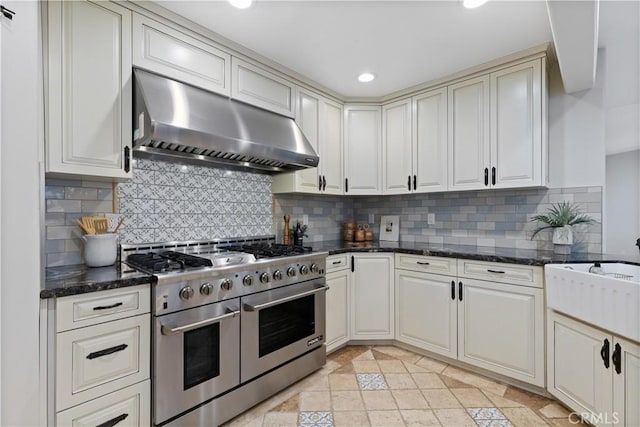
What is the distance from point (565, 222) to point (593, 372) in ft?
3.48

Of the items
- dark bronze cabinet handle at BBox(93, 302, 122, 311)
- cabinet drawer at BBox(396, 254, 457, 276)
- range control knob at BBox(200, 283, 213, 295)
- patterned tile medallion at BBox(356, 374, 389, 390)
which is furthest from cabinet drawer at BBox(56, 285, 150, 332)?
cabinet drawer at BBox(396, 254, 457, 276)

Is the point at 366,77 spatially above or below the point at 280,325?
above

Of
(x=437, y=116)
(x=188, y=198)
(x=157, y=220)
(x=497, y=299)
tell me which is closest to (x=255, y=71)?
(x=188, y=198)

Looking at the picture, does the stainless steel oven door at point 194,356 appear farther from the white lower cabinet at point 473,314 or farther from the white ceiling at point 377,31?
the white ceiling at point 377,31

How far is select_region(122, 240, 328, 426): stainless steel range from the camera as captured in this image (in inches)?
60.3

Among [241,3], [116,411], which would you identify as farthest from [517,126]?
[116,411]

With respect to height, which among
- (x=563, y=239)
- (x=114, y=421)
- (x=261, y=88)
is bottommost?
(x=114, y=421)

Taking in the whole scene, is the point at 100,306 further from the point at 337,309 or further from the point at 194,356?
the point at 337,309

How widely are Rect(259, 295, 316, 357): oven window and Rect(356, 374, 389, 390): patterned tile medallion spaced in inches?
19.3

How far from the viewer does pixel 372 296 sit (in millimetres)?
2805

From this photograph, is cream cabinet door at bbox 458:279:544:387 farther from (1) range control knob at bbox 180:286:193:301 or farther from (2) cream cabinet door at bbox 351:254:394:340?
(1) range control knob at bbox 180:286:193:301

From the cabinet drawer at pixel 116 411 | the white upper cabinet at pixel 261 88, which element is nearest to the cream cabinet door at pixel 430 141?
the white upper cabinet at pixel 261 88

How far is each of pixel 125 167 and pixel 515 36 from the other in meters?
2.64

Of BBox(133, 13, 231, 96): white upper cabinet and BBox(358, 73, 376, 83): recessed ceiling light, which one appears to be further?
BBox(358, 73, 376, 83): recessed ceiling light
